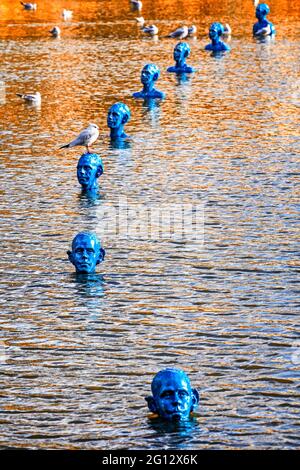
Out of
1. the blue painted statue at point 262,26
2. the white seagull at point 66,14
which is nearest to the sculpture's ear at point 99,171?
the blue painted statue at point 262,26

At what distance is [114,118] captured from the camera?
34.5 metres

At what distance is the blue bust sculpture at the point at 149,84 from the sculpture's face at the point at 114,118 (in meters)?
6.42

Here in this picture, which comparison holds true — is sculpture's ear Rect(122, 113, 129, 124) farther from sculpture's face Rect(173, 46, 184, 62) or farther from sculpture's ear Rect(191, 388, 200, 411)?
sculpture's ear Rect(191, 388, 200, 411)

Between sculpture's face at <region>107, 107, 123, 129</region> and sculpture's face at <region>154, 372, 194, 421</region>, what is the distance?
777 inches

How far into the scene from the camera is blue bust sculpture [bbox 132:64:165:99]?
135 ft

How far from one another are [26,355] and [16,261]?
523 centimetres

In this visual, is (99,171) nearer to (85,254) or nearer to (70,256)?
(70,256)

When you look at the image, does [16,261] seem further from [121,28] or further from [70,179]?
[121,28]

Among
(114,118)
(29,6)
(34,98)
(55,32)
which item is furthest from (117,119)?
(29,6)

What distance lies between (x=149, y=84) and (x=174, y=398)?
2695 centimetres

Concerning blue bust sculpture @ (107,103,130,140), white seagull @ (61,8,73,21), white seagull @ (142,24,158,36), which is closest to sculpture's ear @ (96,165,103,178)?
blue bust sculpture @ (107,103,130,140)
